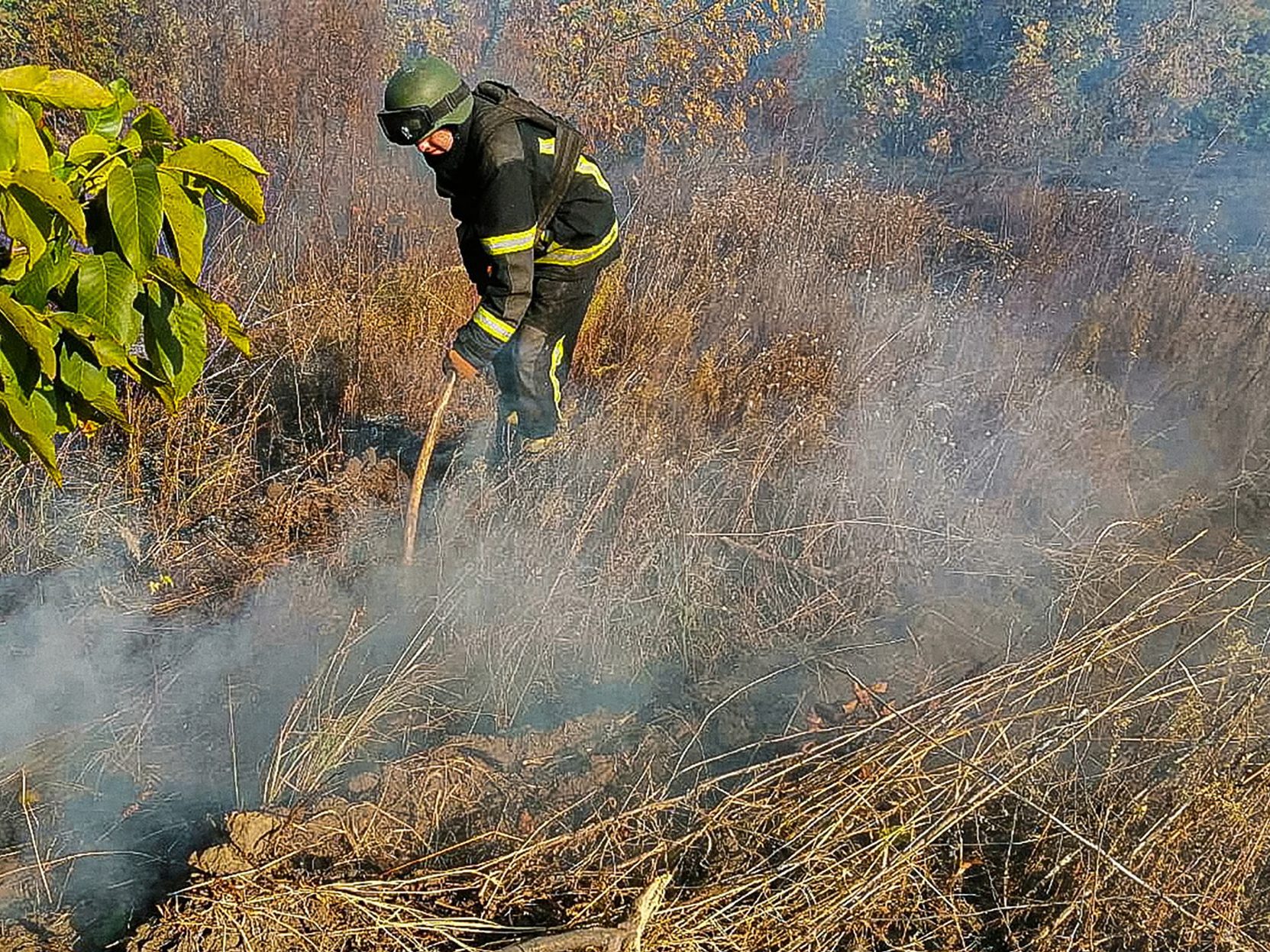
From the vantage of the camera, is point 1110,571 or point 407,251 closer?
point 1110,571

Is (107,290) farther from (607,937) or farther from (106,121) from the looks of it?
(607,937)

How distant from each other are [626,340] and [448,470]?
5.13 ft

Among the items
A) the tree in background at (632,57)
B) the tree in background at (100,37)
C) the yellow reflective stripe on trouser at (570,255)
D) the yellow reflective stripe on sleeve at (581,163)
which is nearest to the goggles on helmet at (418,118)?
the yellow reflective stripe on sleeve at (581,163)

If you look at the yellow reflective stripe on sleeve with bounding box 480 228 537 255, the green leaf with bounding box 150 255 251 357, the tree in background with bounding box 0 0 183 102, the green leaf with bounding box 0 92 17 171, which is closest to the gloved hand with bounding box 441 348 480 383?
the yellow reflective stripe on sleeve with bounding box 480 228 537 255

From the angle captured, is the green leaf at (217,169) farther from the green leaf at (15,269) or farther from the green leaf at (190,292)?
the green leaf at (15,269)

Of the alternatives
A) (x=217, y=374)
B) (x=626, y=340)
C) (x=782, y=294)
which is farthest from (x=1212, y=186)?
(x=217, y=374)

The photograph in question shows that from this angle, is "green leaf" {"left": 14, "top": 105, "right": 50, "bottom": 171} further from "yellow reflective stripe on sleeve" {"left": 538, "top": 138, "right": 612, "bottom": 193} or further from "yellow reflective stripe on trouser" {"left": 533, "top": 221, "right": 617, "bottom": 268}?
"yellow reflective stripe on trouser" {"left": 533, "top": 221, "right": 617, "bottom": 268}

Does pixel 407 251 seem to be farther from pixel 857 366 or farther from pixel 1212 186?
pixel 1212 186

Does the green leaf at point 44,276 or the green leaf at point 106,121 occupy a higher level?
the green leaf at point 106,121

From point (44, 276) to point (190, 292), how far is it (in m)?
0.25

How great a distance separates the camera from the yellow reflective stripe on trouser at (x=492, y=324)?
15.0ft

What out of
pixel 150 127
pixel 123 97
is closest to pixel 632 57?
pixel 123 97

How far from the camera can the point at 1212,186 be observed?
32.3 feet

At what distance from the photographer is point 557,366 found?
5383 mm
